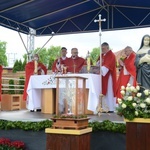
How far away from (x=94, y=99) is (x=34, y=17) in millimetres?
4402

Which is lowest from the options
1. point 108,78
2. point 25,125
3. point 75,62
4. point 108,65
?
point 25,125

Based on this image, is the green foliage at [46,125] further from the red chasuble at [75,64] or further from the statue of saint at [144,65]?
the red chasuble at [75,64]

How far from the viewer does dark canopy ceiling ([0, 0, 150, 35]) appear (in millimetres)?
9500

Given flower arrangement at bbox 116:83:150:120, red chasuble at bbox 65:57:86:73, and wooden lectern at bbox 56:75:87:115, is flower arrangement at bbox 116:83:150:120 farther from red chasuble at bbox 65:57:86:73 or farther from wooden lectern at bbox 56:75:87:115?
red chasuble at bbox 65:57:86:73

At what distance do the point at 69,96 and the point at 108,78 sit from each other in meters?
3.07

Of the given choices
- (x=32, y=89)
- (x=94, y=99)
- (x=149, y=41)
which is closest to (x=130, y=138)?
(x=149, y=41)

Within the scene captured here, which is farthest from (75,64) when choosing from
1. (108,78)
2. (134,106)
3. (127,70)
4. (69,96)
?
(134,106)

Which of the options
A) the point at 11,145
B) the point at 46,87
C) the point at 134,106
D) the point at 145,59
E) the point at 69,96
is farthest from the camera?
the point at 46,87

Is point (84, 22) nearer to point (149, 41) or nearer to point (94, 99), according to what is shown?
point (94, 99)

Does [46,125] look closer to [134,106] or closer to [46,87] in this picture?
[134,106]

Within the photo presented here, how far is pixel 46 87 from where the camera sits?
7.50 m

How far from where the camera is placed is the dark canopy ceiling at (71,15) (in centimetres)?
950

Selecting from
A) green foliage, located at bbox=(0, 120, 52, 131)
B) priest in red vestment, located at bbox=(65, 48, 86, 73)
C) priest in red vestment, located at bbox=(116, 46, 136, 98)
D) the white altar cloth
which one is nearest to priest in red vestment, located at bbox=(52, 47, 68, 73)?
priest in red vestment, located at bbox=(65, 48, 86, 73)

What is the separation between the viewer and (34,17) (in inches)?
404
